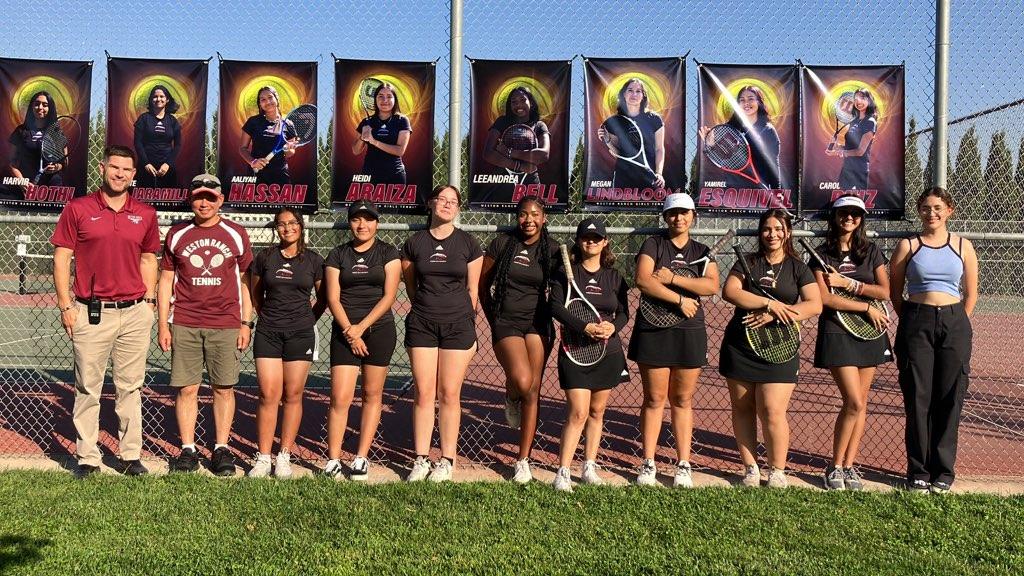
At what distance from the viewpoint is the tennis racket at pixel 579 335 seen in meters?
5.14

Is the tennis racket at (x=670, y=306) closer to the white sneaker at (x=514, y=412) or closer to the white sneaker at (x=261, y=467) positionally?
the white sneaker at (x=514, y=412)

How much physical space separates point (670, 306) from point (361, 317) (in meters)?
2.13

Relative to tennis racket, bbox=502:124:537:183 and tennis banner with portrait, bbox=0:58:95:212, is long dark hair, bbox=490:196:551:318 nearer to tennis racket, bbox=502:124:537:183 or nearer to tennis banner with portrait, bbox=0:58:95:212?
tennis racket, bbox=502:124:537:183

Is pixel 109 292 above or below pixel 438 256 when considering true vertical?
below

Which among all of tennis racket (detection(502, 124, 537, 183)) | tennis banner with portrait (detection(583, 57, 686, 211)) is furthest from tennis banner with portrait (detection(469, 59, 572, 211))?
tennis banner with portrait (detection(583, 57, 686, 211))

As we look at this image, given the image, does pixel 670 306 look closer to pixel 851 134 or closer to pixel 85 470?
pixel 851 134

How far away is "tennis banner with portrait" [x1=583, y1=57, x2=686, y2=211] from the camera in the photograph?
19.7 feet

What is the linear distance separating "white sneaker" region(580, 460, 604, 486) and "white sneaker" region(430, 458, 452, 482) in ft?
3.05

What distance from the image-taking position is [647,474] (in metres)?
5.32

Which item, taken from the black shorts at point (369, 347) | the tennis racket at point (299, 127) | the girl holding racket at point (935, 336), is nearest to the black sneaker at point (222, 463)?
the black shorts at point (369, 347)

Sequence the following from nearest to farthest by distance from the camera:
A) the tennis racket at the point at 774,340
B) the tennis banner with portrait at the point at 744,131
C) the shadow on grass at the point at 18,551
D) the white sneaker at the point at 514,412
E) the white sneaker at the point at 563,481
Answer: the shadow on grass at the point at 18,551 < the white sneaker at the point at 563,481 < the tennis racket at the point at 774,340 < the white sneaker at the point at 514,412 < the tennis banner with portrait at the point at 744,131

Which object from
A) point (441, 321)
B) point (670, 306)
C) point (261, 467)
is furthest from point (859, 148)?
point (261, 467)

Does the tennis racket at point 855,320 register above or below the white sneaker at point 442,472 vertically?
above

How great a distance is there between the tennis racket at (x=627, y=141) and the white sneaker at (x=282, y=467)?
10.9 feet
